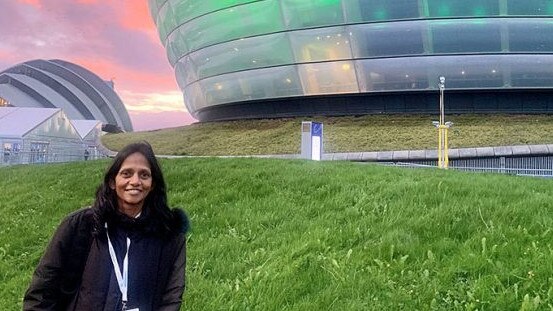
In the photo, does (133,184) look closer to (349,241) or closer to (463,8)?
(349,241)

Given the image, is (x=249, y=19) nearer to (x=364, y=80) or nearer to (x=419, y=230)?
(x=364, y=80)

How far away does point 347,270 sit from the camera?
3.73 m

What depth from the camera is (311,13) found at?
24141 millimetres

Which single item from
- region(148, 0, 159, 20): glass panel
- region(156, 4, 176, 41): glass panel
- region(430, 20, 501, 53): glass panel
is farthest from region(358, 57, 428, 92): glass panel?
region(148, 0, 159, 20): glass panel

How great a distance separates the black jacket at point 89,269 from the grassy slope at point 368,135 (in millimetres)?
16283

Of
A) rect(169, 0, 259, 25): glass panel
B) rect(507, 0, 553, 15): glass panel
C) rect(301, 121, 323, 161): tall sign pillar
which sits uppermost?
rect(169, 0, 259, 25): glass panel

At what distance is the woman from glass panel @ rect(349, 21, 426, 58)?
2245 cm

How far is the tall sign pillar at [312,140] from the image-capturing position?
13578 mm

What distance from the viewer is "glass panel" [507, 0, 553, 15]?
891 inches

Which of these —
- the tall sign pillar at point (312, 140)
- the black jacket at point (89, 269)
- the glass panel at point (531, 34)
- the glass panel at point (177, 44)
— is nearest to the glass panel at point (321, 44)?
Result: the glass panel at point (531, 34)

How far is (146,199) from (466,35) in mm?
23158

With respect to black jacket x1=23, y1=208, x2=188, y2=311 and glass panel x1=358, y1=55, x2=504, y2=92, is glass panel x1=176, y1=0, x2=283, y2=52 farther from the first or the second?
black jacket x1=23, y1=208, x2=188, y2=311

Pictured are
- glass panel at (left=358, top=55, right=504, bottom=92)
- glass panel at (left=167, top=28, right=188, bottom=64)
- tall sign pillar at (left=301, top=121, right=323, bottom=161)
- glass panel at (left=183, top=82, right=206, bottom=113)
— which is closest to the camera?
tall sign pillar at (left=301, top=121, right=323, bottom=161)

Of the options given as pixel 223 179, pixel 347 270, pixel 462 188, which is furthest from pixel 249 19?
pixel 347 270
